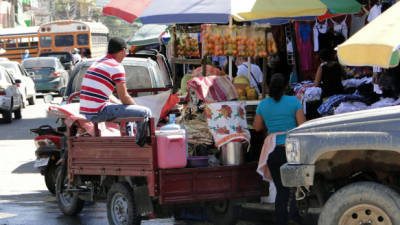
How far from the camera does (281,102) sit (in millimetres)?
8453

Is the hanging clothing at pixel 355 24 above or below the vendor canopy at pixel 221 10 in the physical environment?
below

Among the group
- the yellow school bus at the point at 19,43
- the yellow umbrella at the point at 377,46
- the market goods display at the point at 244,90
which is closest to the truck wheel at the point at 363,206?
the yellow umbrella at the point at 377,46

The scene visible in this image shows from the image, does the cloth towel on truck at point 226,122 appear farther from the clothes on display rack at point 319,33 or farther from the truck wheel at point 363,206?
the clothes on display rack at point 319,33

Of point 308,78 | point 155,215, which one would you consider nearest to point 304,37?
point 308,78

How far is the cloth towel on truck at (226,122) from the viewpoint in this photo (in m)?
8.68

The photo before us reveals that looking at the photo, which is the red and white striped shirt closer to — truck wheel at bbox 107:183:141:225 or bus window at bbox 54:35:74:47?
truck wheel at bbox 107:183:141:225

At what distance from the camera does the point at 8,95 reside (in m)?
23.2

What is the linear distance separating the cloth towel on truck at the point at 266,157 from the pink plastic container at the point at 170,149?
0.86 m

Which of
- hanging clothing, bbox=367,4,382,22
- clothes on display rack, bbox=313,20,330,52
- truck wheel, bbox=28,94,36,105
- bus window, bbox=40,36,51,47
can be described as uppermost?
hanging clothing, bbox=367,4,382,22

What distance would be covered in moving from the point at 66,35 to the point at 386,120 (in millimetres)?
38719

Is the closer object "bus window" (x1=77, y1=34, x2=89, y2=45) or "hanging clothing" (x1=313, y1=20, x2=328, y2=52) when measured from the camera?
"hanging clothing" (x1=313, y1=20, x2=328, y2=52)

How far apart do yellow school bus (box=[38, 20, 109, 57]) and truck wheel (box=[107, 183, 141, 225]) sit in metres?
34.7

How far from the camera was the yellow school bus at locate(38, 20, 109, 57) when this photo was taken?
141 feet

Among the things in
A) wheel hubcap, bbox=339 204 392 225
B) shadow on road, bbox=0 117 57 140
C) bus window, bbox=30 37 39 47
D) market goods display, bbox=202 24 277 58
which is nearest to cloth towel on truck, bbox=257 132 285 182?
wheel hubcap, bbox=339 204 392 225
